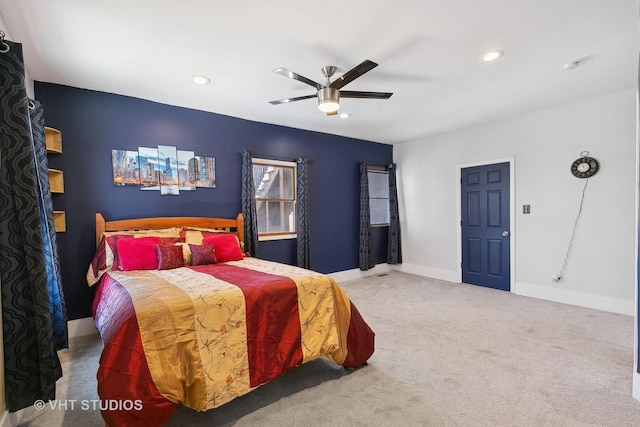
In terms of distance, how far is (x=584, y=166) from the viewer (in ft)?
12.3

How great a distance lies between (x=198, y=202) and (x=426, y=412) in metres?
3.35

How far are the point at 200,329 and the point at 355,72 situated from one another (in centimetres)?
209

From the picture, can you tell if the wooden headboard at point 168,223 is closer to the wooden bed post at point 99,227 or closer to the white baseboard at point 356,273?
the wooden bed post at point 99,227

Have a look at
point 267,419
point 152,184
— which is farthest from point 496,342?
point 152,184

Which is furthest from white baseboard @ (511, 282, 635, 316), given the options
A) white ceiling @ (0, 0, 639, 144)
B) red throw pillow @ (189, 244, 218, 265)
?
red throw pillow @ (189, 244, 218, 265)

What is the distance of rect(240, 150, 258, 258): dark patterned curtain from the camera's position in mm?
4164

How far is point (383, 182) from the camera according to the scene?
243 inches

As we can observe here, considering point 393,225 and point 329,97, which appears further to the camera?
point 393,225

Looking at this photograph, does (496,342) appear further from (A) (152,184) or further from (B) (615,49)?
(A) (152,184)

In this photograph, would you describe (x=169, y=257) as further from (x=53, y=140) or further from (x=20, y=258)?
(x=53, y=140)

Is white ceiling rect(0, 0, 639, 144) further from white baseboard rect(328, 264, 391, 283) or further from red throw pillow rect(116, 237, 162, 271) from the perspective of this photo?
white baseboard rect(328, 264, 391, 283)

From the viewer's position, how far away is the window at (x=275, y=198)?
15.1 feet

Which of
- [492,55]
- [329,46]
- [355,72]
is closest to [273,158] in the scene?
[329,46]

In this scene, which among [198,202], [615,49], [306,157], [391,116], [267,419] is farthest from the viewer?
[306,157]
